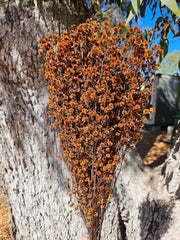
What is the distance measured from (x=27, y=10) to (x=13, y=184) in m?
1.49

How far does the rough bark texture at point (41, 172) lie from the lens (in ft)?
4.40

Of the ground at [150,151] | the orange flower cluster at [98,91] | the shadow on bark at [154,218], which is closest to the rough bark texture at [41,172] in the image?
the shadow on bark at [154,218]

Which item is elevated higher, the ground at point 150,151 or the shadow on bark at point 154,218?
the shadow on bark at point 154,218

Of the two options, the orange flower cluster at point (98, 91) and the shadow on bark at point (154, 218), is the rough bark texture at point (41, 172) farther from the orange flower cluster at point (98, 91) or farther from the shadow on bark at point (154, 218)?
the orange flower cluster at point (98, 91)

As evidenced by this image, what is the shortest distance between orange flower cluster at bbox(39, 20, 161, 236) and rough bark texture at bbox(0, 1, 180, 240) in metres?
0.44

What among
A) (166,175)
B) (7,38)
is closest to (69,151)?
(7,38)

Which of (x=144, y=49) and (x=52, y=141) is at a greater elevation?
(x=144, y=49)

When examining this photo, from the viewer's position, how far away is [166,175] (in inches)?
66.0

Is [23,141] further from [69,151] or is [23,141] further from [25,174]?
[69,151]

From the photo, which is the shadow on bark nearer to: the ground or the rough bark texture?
the rough bark texture

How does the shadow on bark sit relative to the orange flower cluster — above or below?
below

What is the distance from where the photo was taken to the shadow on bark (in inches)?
63.7

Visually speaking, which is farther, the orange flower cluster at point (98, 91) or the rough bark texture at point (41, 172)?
the rough bark texture at point (41, 172)

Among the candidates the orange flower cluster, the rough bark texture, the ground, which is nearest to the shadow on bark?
the rough bark texture
